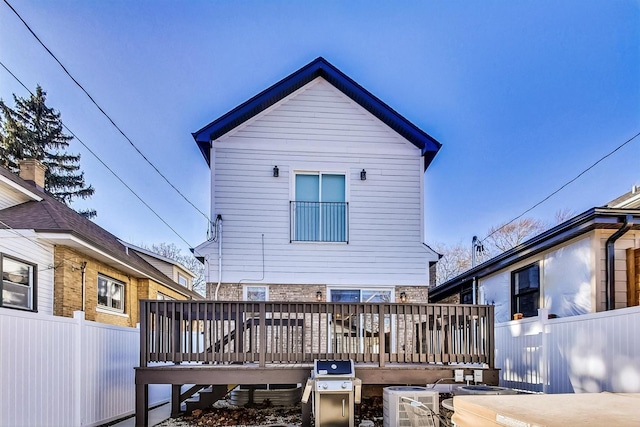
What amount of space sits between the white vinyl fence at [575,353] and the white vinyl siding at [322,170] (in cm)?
256

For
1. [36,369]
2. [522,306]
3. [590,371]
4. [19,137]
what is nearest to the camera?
[36,369]

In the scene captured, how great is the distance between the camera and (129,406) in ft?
22.5

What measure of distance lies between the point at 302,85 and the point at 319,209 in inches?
109

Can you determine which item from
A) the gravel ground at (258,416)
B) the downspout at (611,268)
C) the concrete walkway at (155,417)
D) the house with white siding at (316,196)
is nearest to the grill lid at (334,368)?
the gravel ground at (258,416)

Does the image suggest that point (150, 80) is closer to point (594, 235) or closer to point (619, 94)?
point (594, 235)

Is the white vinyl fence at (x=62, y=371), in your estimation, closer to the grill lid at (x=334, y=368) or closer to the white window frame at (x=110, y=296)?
the grill lid at (x=334, y=368)

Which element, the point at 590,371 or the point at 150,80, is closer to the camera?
the point at 590,371

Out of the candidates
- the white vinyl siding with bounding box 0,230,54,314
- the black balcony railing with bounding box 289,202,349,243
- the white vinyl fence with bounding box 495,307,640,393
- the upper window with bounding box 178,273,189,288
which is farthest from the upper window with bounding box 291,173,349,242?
the upper window with bounding box 178,273,189,288

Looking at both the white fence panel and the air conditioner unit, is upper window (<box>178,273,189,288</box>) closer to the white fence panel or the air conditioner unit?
the white fence panel

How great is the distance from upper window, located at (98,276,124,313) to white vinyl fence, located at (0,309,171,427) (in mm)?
3520

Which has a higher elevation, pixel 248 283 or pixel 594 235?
pixel 594 235

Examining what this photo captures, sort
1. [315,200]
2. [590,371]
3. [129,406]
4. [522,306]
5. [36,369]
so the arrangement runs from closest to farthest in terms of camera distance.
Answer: [36,369]
[590,371]
[129,406]
[522,306]
[315,200]

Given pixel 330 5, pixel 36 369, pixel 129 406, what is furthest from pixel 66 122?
pixel 36 369

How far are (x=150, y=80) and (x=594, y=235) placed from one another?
11572 mm
